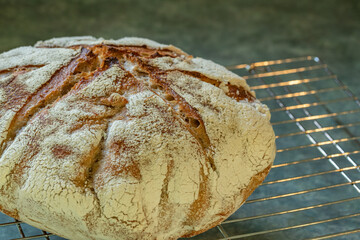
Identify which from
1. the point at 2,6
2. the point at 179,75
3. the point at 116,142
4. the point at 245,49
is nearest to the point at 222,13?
the point at 245,49

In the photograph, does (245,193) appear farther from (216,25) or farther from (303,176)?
(216,25)

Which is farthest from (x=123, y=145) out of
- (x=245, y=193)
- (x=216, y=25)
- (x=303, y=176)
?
(x=216, y=25)

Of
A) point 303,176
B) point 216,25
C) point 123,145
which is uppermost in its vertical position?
point 216,25

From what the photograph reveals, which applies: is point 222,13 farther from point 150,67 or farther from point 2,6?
point 150,67

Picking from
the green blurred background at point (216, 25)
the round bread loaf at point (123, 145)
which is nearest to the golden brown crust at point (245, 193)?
the round bread loaf at point (123, 145)

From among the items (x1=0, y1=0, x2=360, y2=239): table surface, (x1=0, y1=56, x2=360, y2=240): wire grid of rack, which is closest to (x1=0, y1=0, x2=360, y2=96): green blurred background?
(x1=0, y1=0, x2=360, y2=239): table surface

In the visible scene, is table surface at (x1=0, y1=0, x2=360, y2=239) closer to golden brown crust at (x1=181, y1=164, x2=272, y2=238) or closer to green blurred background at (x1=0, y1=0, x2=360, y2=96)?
green blurred background at (x1=0, y1=0, x2=360, y2=96)
